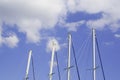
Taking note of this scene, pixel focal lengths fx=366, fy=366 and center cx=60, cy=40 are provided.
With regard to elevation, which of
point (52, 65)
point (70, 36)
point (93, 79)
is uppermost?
point (70, 36)

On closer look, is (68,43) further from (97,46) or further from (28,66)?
(28,66)

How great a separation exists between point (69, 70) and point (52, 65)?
7.11 m

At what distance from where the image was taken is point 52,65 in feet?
256

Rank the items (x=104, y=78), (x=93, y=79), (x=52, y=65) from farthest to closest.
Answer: (x=52, y=65) < (x=104, y=78) < (x=93, y=79)

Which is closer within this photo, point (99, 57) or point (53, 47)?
point (99, 57)

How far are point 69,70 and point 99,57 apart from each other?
7.52m

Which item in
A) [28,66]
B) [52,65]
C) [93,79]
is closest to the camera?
[93,79]

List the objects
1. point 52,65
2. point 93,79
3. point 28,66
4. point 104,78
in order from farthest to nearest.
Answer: point 28,66 → point 52,65 → point 104,78 → point 93,79

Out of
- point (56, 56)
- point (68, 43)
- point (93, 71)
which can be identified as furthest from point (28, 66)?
point (93, 71)

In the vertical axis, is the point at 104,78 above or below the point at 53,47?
below

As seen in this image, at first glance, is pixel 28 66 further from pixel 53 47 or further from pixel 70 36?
pixel 70 36

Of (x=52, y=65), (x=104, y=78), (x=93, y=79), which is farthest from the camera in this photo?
(x=52, y=65)

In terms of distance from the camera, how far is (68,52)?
73812mm

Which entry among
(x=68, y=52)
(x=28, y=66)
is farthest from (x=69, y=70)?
(x=28, y=66)
